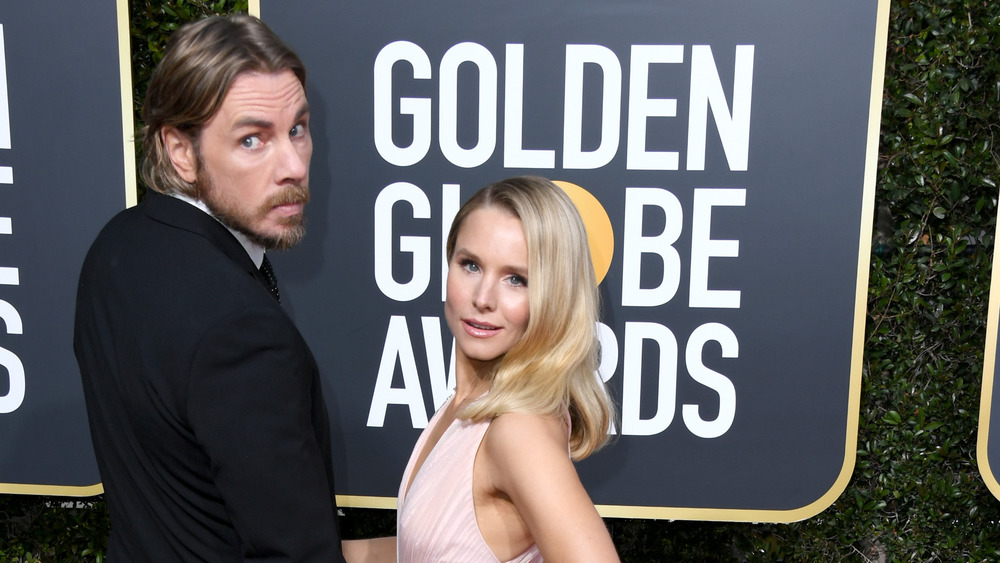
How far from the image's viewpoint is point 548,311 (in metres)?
1.30

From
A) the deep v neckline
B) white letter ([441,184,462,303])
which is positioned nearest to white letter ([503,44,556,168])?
white letter ([441,184,462,303])

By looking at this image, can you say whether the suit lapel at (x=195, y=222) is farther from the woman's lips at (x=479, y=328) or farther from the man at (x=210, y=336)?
the woman's lips at (x=479, y=328)

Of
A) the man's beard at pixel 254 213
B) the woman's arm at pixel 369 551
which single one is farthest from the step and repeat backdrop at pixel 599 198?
the man's beard at pixel 254 213

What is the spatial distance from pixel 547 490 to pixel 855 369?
1.26 meters

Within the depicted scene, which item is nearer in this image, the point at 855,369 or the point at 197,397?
the point at 197,397

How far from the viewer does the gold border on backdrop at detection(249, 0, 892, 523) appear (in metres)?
1.93

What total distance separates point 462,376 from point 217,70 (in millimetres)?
693

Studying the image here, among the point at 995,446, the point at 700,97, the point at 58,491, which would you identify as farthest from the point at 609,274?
the point at 58,491

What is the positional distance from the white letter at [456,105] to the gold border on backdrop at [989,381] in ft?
4.29

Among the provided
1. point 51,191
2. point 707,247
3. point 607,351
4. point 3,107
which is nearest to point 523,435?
point 607,351

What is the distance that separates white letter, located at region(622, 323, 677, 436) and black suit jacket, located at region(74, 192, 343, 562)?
3.51 ft

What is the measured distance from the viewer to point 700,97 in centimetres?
196

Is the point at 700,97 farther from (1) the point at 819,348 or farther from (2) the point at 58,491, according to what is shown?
(2) the point at 58,491

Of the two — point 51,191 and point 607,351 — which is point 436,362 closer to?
point 607,351
